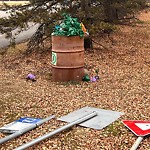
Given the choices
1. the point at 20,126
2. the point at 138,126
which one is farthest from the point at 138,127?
the point at 20,126

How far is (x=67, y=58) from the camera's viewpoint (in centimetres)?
743

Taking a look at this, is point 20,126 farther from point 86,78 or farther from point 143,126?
point 86,78

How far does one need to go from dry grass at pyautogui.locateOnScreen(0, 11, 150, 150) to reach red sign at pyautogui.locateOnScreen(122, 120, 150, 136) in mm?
62

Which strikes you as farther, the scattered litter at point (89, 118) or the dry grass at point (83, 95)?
the scattered litter at point (89, 118)

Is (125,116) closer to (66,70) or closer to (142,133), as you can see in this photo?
(142,133)

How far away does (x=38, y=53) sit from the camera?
10328 millimetres

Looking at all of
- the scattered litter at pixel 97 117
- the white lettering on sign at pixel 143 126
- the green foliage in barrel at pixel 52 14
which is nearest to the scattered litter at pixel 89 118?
the scattered litter at pixel 97 117

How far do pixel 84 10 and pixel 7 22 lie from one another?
6.49 ft

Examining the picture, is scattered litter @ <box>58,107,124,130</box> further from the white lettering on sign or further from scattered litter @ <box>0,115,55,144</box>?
the white lettering on sign

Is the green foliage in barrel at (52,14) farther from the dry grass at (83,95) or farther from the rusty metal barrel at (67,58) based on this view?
the rusty metal barrel at (67,58)

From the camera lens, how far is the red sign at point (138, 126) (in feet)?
15.4

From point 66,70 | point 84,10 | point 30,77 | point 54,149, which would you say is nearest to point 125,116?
point 54,149

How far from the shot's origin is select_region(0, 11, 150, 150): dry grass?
4.57 metres

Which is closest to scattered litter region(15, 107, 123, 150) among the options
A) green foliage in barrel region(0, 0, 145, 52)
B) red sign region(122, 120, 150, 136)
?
red sign region(122, 120, 150, 136)
